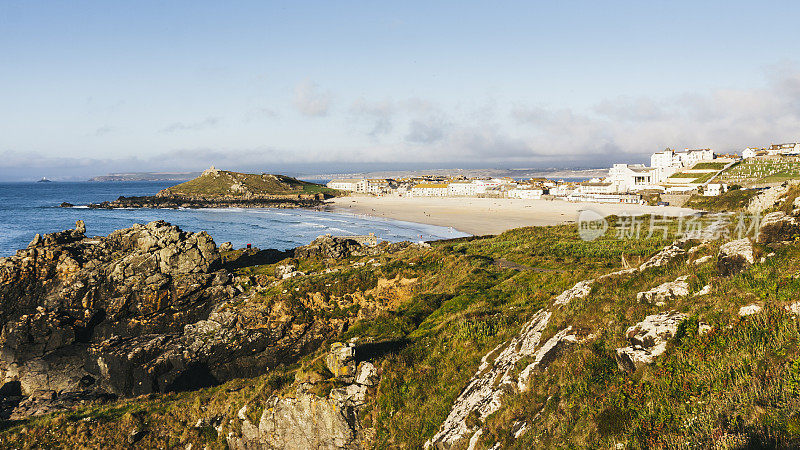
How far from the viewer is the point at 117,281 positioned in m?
33.0

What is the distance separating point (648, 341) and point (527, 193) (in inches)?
6460

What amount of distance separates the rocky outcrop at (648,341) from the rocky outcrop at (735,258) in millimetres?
3135

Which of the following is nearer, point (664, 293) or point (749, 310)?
point (749, 310)

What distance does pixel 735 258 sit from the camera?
37.1 feet

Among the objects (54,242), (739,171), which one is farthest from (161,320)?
(739,171)

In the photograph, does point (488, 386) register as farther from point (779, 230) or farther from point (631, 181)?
point (631, 181)

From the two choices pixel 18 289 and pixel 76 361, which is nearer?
pixel 76 361

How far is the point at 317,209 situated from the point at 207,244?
336 feet

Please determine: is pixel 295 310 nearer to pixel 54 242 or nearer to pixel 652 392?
pixel 652 392

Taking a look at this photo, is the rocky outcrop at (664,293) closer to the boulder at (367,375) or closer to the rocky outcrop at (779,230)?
the rocky outcrop at (779,230)

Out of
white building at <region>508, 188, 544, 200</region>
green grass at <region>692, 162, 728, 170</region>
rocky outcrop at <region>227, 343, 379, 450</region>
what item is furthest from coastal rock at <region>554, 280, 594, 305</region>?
green grass at <region>692, 162, 728, 170</region>

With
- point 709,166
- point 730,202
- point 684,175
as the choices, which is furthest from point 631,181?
point 730,202

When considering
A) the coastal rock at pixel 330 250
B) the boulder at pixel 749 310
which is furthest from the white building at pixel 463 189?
the boulder at pixel 749 310

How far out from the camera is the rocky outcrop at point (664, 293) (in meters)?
10.7
